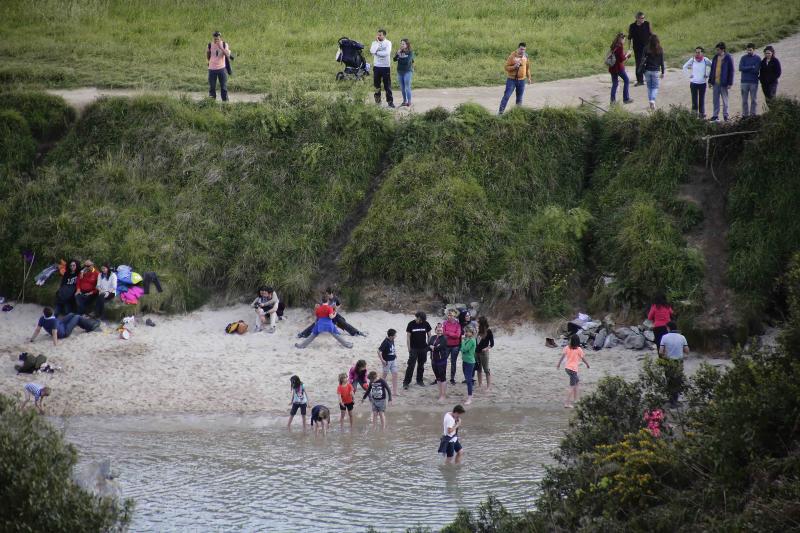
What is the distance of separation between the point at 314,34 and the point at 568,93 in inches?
428

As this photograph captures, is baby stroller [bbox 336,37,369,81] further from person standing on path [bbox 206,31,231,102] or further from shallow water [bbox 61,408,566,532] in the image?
shallow water [bbox 61,408,566,532]

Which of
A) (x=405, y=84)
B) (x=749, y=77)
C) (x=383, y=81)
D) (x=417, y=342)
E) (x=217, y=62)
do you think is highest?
(x=217, y=62)

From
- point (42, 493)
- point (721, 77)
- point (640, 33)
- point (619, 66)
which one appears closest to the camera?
point (42, 493)

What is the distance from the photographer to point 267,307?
74.4ft

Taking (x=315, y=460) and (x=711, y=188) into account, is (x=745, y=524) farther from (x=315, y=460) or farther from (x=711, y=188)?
(x=711, y=188)

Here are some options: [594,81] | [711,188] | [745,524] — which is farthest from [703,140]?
[745,524]

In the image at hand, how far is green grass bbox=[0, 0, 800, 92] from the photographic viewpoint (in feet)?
102

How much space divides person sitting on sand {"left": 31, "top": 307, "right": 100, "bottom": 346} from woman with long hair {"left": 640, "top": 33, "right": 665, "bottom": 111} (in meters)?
14.4

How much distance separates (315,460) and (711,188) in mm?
11840

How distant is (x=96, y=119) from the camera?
27328 millimetres

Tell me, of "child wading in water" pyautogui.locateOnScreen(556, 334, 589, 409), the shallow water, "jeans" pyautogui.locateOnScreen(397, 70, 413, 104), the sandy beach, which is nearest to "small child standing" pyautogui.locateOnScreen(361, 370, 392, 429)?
the shallow water

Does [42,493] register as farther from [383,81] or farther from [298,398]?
[383,81]

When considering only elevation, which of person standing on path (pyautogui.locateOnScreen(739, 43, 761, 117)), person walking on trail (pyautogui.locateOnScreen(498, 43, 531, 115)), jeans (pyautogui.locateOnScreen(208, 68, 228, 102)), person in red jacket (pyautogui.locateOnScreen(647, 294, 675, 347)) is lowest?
person in red jacket (pyautogui.locateOnScreen(647, 294, 675, 347))

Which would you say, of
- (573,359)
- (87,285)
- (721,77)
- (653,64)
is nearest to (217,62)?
(87,285)
